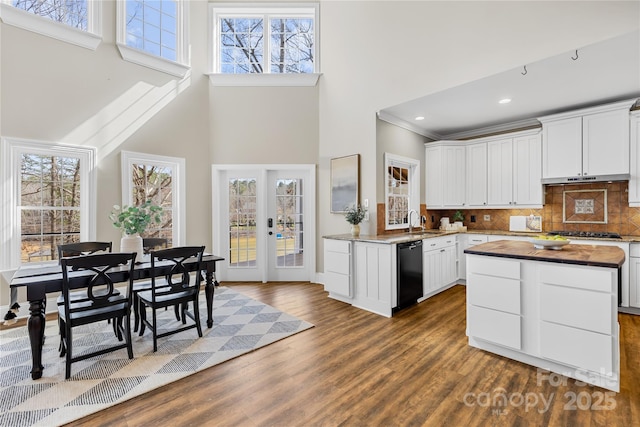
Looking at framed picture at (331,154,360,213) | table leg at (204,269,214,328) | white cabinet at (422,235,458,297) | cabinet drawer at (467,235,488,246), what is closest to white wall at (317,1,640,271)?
framed picture at (331,154,360,213)

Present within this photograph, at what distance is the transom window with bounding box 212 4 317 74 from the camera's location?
17.7ft

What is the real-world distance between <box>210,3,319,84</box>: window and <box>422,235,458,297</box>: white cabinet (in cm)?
372

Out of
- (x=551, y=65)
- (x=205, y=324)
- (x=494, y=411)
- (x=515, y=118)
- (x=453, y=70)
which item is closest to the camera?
(x=494, y=411)

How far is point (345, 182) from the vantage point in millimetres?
4840

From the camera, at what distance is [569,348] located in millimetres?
2240

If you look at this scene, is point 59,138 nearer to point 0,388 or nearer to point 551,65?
point 0,388

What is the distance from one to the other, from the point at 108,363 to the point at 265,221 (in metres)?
3.10

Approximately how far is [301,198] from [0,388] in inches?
161

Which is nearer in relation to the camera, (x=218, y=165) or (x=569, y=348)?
(x=569, y=348)

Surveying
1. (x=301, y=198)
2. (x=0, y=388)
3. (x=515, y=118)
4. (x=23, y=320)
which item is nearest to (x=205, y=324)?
(x=0, y=388)

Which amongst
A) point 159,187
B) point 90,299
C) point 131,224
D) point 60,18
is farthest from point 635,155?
point 60,18

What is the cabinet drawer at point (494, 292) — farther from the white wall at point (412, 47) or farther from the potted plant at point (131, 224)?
the potted plant at point (131, 224)

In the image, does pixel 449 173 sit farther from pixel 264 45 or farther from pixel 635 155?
pixel 264 45

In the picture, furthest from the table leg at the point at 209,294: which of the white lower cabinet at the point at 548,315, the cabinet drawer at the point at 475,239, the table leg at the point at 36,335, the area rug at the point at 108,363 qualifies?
the cabinet drawer at the point at 475,239
